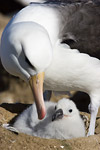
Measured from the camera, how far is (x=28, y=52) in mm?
4441

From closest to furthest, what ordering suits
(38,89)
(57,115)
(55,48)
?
1. (38,89)
2. (55,48)
3. (57,115)

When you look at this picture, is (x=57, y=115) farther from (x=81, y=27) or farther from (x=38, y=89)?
(x=81, y=27)

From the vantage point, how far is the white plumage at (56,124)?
5.39 meters

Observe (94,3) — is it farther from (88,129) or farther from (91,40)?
(88,129)

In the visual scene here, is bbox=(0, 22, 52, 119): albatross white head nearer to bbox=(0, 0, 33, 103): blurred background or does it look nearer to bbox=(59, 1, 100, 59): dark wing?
bbox=(59, 1, 100, 59): dark wing

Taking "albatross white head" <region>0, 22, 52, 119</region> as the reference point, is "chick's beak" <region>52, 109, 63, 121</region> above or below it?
below

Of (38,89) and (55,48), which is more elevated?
(55,48)

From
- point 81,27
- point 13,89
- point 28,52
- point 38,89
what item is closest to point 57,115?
point 38,89

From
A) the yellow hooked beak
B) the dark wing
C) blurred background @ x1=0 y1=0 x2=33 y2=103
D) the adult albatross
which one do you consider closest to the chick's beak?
the adult albatross

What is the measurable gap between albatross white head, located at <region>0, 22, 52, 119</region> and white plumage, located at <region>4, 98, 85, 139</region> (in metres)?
0.55

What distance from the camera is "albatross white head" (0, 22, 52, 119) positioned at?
14.7ft

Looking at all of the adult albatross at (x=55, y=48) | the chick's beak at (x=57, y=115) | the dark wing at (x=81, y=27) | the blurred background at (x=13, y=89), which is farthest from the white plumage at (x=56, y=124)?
the blurred background at (x=13, y=89)

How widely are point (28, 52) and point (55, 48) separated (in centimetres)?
77

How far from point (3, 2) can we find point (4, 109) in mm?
8469
